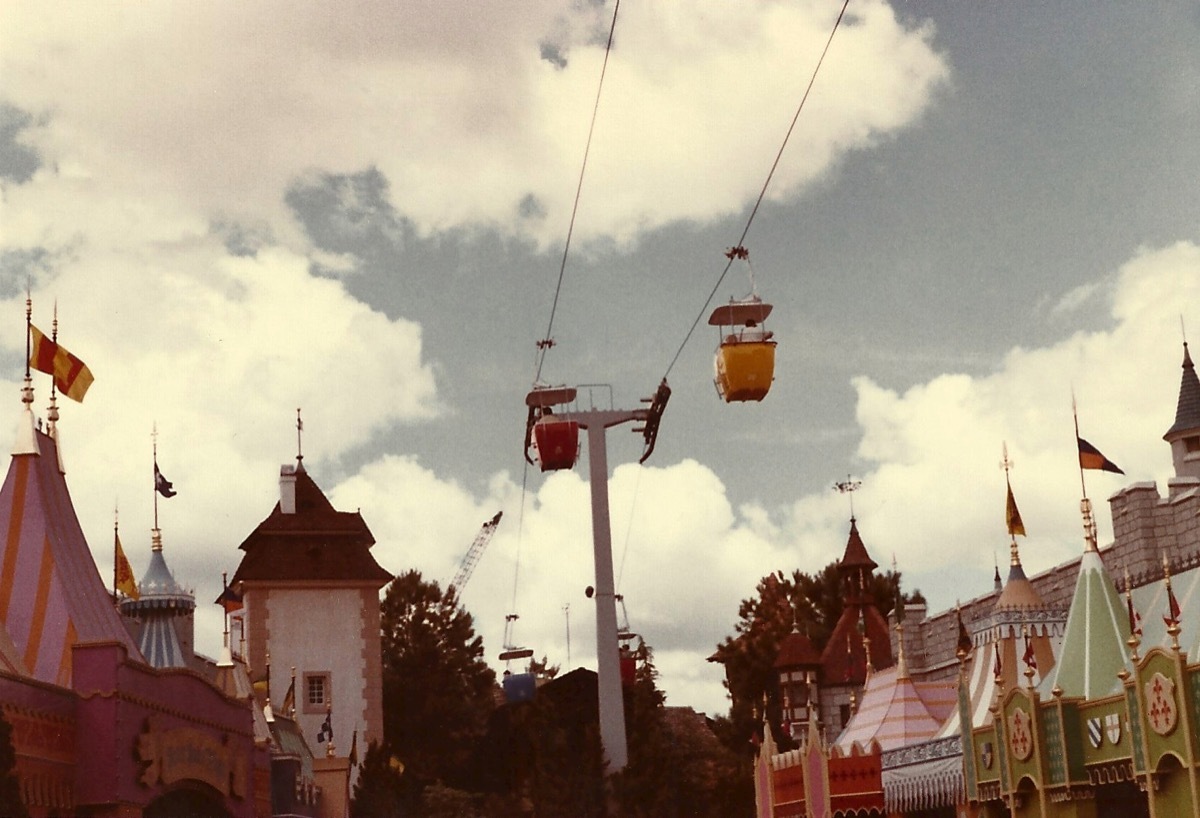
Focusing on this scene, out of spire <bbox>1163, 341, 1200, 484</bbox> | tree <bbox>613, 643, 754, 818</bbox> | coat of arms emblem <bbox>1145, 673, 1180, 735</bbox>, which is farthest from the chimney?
coat of arms emblem <bbox>1145, 673, 1180, 735</bbox>

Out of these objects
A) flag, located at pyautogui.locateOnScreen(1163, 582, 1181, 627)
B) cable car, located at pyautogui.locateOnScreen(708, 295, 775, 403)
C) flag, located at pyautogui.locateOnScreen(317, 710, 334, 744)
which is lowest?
flag, located at pyautogui.locateOnScreen(1163, 582, 1181, 627)

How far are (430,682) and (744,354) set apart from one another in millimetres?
44184

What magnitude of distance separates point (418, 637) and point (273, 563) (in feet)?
43.5

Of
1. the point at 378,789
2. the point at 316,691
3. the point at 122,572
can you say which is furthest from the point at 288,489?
the point at 122,572

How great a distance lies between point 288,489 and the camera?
6216cm

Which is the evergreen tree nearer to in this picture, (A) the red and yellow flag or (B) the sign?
(B) the sign

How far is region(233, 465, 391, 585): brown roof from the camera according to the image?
59.3 metres

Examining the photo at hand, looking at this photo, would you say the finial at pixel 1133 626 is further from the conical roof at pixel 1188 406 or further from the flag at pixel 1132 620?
the conical roof at pixel 1188 406

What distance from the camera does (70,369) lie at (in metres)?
27.1

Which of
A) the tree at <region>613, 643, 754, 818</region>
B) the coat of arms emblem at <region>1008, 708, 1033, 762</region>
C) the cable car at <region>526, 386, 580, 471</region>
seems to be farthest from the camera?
the tree at <region>613, 643, 754, 818</region>

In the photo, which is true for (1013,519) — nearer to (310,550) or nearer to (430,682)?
(310,550)

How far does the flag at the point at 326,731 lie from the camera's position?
174 ft

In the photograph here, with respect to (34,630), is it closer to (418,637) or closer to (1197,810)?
(1197,810)

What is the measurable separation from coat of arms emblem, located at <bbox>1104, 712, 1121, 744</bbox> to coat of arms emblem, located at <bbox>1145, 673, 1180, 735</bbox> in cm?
135
